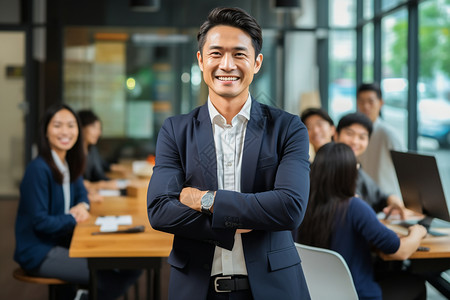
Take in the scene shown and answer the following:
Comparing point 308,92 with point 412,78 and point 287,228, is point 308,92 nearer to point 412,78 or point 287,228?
point 412,78

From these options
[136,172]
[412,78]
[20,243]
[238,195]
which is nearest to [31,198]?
[20,243]

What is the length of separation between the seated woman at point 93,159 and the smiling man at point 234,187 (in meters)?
3.51

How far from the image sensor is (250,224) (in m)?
1.77

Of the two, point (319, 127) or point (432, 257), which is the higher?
point (319, 127)

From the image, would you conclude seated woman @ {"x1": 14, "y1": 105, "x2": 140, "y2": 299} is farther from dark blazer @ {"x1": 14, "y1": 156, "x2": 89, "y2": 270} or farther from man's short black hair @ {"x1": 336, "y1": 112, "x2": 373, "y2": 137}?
man's short black hair @ {"x1": 336, "y1": 112, "x2": 373, "y2": 137}

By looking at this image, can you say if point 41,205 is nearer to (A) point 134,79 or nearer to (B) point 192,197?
(B) point 192,197

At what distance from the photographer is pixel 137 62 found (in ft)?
29.4

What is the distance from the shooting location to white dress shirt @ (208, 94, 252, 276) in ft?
5.92

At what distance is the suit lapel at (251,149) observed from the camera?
5.90 feet

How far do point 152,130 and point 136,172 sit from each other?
3048 millimetres

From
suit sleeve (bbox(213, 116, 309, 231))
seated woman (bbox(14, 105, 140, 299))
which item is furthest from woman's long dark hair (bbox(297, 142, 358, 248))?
seated woman (bbox(14, 105, 140, 299))

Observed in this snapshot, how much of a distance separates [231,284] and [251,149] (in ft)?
1.33

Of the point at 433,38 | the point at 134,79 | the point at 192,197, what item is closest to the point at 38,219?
the point at 192,197

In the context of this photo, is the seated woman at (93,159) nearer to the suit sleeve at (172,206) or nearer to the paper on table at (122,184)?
the paper on table at (122,184)
